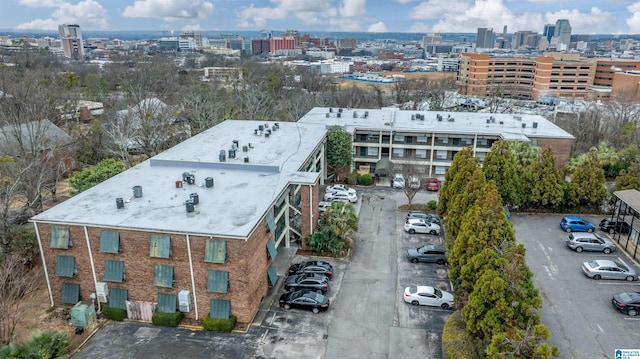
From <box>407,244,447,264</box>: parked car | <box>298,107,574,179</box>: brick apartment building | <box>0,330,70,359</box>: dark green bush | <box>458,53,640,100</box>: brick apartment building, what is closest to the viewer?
<box>0,330,70,359</box>: dark green bush

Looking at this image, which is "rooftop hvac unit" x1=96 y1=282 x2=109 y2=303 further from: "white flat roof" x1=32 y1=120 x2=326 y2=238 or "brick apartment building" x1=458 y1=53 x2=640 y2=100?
"brick apartment building" x1=458 y1=53 x2=640 y2=100

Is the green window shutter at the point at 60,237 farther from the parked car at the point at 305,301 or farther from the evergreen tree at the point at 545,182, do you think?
the evergreen tree at the point at 545,182

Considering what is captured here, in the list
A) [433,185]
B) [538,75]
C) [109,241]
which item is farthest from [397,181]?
[538,75]

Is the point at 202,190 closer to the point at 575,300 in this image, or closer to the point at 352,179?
the point at 352,179

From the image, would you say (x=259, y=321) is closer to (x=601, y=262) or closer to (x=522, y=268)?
(x=522, y=268)

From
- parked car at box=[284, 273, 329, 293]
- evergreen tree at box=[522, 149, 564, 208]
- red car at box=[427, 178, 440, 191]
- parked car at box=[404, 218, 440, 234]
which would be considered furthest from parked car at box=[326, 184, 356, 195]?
parked car at box=[284, 273, 329, 293]

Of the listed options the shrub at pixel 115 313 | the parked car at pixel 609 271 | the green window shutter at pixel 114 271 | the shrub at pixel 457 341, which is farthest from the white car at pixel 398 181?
the shrub at pixel 115 313
